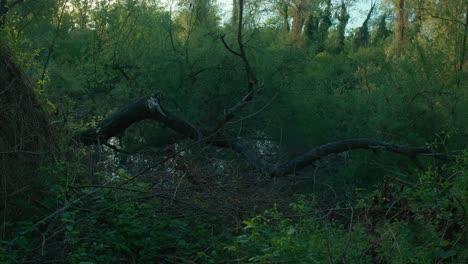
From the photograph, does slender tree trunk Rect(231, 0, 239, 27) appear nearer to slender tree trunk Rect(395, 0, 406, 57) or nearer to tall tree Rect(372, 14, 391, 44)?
slender tree trunk Rect(395, 0, 406, 57)

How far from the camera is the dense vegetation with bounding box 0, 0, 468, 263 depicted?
609 centimetres

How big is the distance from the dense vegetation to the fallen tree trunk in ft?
0.11

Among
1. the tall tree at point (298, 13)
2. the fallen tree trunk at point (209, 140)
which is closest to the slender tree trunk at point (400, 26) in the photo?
the tall tree at point (298, 13)

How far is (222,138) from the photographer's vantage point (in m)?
10.6

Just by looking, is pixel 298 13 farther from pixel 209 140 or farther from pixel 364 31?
pixel 364 31

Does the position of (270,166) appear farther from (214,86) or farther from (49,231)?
(49,231)

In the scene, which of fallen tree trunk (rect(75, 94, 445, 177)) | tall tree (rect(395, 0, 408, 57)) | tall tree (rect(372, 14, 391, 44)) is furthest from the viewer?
tall tree (rect(372, 14, 391, 44))

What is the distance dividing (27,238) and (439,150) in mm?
7323

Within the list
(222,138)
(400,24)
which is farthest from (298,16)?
(222,138)

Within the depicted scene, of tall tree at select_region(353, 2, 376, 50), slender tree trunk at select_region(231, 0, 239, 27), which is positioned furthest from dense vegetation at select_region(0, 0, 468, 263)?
tall tree at select_region(353, 2, 376, 50)

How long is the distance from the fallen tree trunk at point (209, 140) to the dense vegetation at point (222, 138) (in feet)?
0.11

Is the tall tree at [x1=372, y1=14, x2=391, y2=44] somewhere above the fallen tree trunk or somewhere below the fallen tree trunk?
above

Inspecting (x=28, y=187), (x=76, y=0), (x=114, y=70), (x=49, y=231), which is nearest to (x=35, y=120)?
(x=28, y=187)

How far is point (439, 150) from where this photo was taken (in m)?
11.3
